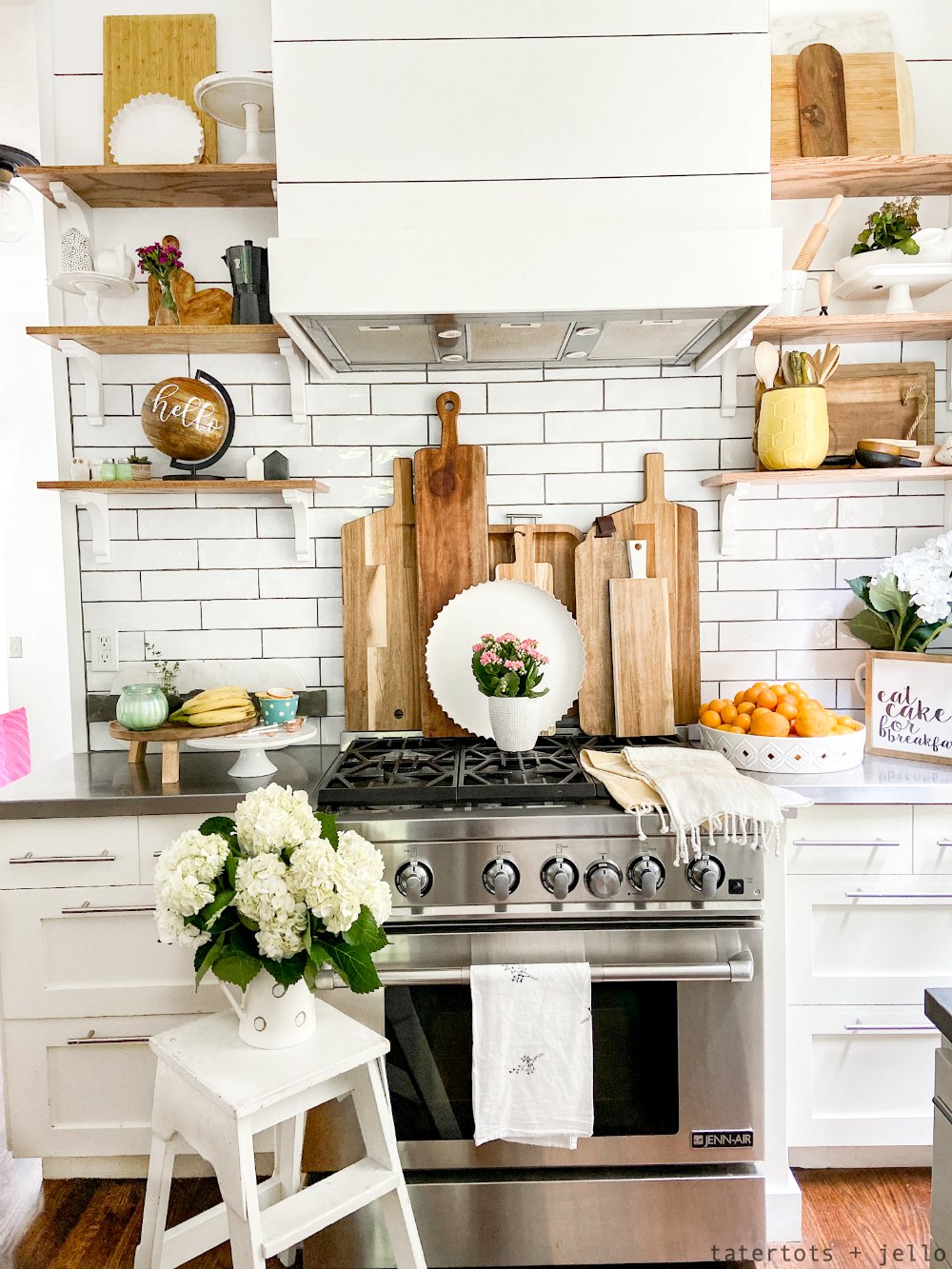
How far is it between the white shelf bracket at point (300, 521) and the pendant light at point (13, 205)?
3.79ft

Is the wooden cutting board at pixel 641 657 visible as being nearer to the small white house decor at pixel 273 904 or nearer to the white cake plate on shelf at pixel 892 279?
the white cake plate on shelf at pixel 892 279

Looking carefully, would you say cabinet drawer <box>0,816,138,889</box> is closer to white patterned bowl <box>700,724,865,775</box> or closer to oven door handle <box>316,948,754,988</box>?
oven door handle <box>316,948,754,988</box>

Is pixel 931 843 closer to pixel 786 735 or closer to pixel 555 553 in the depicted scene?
pixel 786 735

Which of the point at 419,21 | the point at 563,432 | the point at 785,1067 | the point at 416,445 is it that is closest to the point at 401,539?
the point at 416,445

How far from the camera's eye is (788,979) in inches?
75.6

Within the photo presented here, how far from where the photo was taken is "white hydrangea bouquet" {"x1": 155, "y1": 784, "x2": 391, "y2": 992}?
1393mm

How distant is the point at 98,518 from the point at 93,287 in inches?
22.6

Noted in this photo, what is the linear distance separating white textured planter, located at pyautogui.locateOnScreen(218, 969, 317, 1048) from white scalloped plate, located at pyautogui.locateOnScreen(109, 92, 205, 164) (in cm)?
197

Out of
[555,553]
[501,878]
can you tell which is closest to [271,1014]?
[501,878]

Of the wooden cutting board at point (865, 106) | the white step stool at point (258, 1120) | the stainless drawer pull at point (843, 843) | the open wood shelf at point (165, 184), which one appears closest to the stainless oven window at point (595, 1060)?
the white step stool at point (258, 1120)

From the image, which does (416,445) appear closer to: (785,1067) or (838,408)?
(838,408)

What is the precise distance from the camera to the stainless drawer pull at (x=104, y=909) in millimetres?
1907

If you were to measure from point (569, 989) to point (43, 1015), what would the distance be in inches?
45.4

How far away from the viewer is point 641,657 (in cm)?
228
